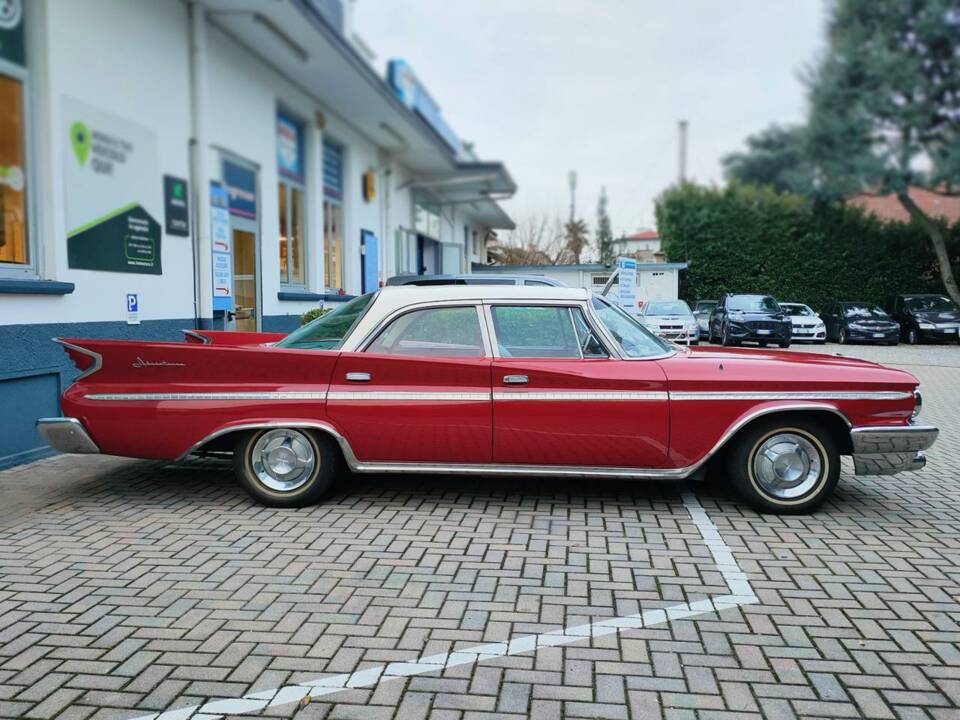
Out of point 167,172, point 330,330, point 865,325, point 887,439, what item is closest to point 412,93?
point 167,172

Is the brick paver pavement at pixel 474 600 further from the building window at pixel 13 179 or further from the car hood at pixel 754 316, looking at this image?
the car hood at pixel 754 316

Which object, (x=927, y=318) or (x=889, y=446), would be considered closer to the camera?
(x=889, y=446)

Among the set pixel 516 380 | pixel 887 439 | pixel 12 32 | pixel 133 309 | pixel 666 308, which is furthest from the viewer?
pixel 666 308

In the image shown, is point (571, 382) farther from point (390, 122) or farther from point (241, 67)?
point (390, 122)

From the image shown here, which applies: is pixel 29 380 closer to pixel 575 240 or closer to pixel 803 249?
pixel 803 249

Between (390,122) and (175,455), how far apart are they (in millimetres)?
10944

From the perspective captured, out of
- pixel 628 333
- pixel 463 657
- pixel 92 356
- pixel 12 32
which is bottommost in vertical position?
pixel 463 657

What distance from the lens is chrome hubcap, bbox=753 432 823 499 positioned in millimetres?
5059

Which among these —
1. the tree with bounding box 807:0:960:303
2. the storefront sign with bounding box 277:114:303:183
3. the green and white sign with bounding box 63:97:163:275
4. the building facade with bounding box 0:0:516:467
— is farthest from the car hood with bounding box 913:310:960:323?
the green and white sign with bounding box 63:97:163:275

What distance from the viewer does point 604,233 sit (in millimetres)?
55781

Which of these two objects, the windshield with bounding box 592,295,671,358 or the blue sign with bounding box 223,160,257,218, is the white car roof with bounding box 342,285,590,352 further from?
the blue sign with bounding box 223,160,257,218

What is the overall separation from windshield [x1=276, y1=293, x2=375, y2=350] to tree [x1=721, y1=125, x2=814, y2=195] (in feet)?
86.1

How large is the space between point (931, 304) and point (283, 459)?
84.5 feet

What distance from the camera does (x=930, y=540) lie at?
4.64 meters
